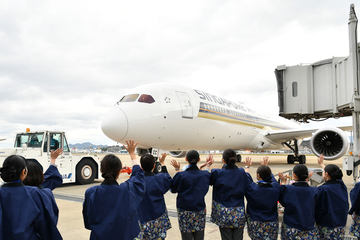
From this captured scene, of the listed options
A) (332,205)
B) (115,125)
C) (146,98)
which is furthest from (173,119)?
(332,205)

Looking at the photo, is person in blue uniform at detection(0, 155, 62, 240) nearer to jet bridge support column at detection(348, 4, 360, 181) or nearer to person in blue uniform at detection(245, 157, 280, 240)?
person in blue uniform at detection(245, 157, 280, 240)

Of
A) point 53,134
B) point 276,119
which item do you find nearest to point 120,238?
point 53,134

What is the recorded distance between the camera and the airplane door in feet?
33.7

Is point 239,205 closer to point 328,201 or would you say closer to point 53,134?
point 328,201

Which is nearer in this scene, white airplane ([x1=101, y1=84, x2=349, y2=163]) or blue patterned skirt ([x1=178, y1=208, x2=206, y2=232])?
blue patterned skirt ([x1=178, y1=208, x2=206, y2=232])

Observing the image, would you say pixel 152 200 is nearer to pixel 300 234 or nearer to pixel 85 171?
pixel 300 234

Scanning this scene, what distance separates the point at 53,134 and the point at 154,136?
3138mm

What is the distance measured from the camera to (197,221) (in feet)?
11.4

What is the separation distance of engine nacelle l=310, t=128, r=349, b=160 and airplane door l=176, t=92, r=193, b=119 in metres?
4.63

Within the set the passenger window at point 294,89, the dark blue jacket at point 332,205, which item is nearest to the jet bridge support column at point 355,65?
Result: the passenger window at point 294,89

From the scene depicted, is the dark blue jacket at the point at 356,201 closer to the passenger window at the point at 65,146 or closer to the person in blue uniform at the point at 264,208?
the person in blue uniform at the point at 264,208

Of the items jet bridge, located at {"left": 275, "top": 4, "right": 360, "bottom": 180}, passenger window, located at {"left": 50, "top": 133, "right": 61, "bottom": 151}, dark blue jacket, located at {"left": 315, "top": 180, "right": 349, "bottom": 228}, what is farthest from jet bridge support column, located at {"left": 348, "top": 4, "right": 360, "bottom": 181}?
passenger window, located at {"left": 50, "top": 133, "right": 61, "bottom": 151}

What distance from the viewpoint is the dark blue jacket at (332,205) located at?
3152 mm

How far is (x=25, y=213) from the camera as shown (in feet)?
6.90
